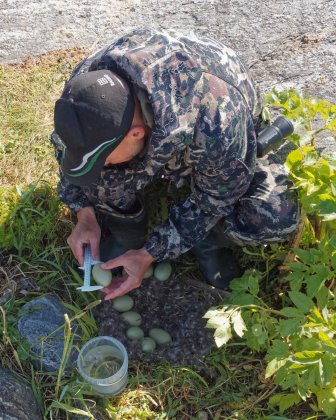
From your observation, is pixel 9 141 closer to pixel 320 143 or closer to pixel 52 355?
pixel 52 355

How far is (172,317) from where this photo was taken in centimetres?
275

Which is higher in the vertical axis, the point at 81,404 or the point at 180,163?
the point at 180,163

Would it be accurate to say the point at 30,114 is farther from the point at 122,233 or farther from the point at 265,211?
the point at 265,211

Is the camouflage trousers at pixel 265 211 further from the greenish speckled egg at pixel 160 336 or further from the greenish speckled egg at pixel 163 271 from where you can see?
the greenish speckled egg at pixel 160 336

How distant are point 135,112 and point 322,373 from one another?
1.08 metres

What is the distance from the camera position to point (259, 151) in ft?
8.40

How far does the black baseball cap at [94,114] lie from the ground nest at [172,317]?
36.8 inches

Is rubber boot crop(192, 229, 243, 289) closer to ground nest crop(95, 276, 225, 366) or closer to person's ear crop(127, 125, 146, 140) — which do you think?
ground nest crop(95, 276, 225, 366)

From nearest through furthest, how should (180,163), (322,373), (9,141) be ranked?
(322,373) < (180,163) < (9,141)

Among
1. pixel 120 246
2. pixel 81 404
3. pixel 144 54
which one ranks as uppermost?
pixel 144 54

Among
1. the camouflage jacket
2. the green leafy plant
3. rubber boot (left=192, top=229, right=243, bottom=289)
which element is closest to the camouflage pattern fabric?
the camouflage jacket

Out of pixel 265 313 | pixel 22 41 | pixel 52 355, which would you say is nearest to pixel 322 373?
pixel 265 313

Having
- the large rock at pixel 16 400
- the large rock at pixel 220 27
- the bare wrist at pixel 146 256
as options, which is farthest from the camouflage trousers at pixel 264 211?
the large rock at pixel 220 27

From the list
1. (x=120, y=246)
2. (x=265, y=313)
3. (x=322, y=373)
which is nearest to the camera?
(x=322, y=373)
